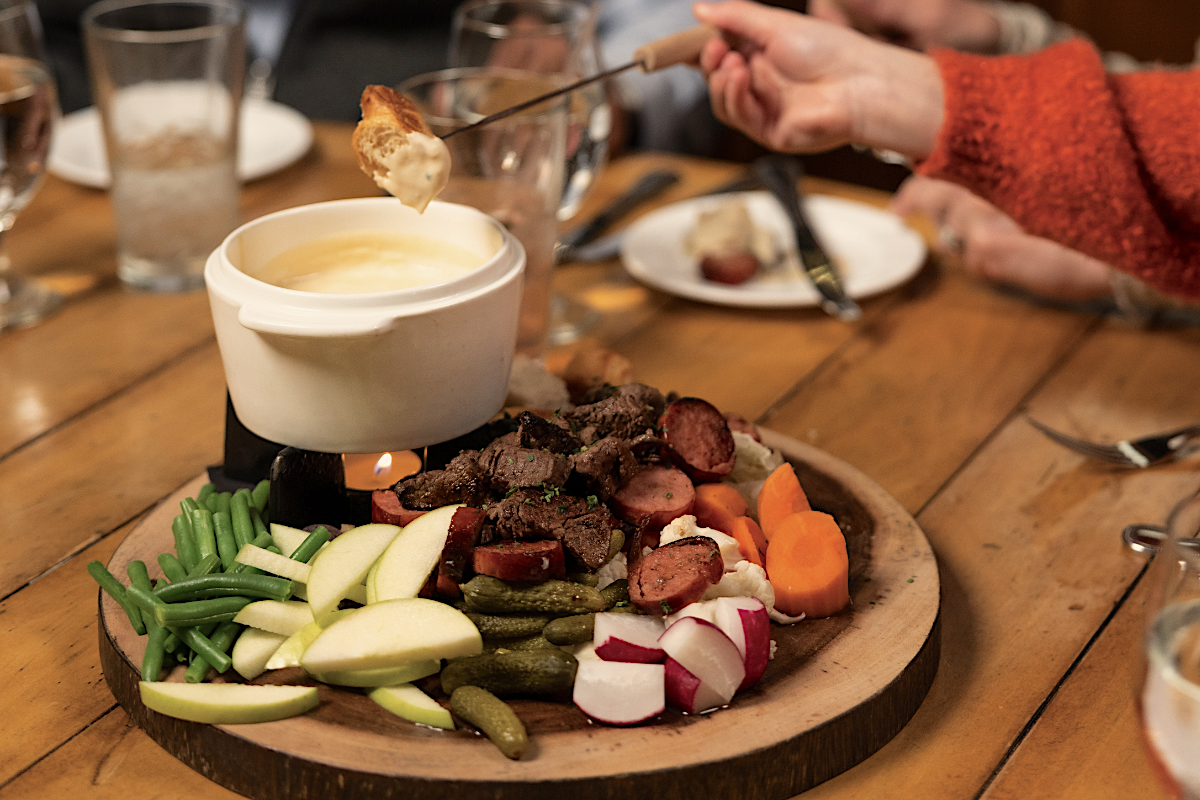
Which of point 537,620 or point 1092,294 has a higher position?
point 537,620

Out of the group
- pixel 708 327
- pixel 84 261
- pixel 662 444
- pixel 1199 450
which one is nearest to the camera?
pixel 662 444

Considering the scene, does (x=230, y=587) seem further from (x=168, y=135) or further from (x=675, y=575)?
(x=168, y=135)

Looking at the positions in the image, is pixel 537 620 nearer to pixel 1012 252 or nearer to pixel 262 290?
pixel 262 290

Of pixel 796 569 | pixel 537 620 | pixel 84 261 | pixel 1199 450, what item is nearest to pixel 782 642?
pixel 796 569

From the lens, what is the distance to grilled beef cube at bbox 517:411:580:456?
1136 millimetres

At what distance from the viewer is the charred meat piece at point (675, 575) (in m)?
1.01

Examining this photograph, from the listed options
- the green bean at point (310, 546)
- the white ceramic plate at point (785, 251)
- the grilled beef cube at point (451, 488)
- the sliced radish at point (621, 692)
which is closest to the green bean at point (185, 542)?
the green bean at point (310, 546)

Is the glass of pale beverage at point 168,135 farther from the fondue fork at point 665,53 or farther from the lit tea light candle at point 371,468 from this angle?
the lit tea light candle at point 371,468

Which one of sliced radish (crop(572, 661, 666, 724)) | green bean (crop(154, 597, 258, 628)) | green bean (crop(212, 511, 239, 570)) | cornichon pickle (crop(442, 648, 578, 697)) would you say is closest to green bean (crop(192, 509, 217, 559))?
green bean (crop(212, 511, 239, 570))

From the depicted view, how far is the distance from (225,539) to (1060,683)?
827mm

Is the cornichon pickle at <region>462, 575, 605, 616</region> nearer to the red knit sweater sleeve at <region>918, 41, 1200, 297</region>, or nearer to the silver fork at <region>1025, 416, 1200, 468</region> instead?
the silver fork at <region>1025, 416, 1200, 468</region>

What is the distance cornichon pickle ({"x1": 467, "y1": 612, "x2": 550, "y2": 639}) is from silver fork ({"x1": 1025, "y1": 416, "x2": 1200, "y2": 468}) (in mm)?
865

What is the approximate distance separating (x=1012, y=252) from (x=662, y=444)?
102 cm

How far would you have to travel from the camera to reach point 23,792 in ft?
3.03
